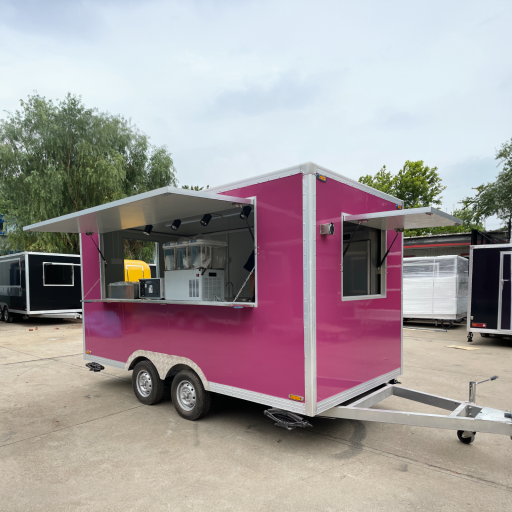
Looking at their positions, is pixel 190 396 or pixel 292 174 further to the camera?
pixel 190 396

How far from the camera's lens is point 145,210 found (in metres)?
4.32

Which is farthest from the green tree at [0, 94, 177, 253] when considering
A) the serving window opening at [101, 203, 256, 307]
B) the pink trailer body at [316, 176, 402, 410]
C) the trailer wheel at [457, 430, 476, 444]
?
the trailer wheel at [457, 430, 476, 444]

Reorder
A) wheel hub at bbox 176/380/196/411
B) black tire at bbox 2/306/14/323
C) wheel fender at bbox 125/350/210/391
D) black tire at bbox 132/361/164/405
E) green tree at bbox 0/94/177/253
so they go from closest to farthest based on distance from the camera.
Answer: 1. wheel fender at bbox 125/350/210/391
2. wheel hub at bbox 176/380/196/411
3. black tire at bbox 132/361/164/405
4. black tire at bbox 2/306/14/323
5. green tree at bbox 0/94/177/253

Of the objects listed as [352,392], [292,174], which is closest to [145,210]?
[292,174]

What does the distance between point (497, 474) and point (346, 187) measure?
9.25 feet

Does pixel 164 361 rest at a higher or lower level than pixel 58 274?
lower

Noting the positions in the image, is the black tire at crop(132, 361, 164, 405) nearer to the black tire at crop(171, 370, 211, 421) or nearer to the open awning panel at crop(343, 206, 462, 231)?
the black tire at crop(171, 370, 211, 421)

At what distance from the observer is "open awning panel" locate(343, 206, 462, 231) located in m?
3.59

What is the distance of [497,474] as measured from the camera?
11.1 feet

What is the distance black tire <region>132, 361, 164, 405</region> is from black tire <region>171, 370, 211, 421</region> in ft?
1.35

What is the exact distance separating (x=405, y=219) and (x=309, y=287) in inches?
50.6

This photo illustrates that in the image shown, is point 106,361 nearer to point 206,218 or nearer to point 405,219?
point 206,218

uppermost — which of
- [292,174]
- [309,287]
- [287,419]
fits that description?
[292,174]

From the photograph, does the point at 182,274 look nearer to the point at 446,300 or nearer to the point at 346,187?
the point at 346,187
